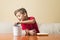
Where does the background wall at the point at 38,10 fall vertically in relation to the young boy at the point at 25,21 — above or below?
above

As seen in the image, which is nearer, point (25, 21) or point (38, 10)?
point (25, 21)

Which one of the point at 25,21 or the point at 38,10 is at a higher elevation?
the point at 38,10

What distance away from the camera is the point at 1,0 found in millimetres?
2840

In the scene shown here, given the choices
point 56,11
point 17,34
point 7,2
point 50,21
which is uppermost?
point 7,2

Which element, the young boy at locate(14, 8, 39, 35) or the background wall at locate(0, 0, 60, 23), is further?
the background wall at locate(0, 0, 60, 23)

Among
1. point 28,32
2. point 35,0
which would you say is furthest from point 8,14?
point 28,32

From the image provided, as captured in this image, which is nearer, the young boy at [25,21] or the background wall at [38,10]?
the young boy at [25,21]

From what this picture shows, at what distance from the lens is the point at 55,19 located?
284 centimetres

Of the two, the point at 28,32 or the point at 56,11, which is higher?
the point at 56,11

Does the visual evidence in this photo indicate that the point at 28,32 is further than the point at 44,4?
No

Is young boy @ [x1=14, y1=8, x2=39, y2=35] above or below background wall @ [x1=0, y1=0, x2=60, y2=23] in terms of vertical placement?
below

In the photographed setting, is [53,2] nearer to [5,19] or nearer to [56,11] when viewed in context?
[56,11]

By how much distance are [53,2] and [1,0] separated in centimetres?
93

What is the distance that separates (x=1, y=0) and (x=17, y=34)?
1.33 metres
